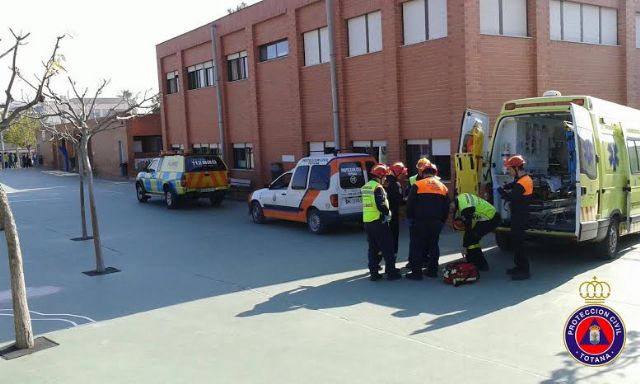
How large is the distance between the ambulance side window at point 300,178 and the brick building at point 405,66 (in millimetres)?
2983

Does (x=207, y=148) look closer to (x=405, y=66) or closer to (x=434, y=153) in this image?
(x=405, y=66)

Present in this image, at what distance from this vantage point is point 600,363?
5.73 meters

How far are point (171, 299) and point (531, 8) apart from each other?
11970 mm

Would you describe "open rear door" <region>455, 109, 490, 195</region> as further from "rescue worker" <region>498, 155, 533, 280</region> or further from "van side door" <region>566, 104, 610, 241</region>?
"van side door" <region>566, 104, 610, 241</region>

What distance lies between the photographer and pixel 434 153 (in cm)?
1591

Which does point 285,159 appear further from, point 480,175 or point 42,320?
point 42,320

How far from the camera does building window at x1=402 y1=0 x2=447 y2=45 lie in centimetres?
1536

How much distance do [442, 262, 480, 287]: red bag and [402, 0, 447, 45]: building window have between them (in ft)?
25.9

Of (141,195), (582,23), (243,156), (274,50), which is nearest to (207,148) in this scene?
(243,156)

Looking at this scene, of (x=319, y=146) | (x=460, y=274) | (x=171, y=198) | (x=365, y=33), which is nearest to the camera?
(x=460, y=274)

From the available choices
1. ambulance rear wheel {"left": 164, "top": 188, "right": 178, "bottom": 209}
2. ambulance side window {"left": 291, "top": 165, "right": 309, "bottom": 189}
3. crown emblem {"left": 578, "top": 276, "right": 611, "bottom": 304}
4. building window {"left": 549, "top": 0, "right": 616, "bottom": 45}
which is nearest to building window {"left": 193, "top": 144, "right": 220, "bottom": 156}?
ambulance rear wheel {"left": 164, "top": 188, "right": 178, "bottom": 209}

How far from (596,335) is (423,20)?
455 inches

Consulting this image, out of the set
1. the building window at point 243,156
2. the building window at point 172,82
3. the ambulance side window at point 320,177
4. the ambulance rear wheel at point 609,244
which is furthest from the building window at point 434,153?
the building window at point 172,82

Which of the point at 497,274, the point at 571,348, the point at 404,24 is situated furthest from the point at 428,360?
the point at 404,24
